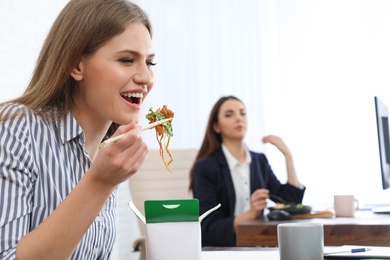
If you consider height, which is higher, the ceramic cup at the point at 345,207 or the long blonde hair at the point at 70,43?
the long blonde hair at the point at 70,43

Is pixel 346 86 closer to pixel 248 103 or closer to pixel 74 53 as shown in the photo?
pixel 248 103

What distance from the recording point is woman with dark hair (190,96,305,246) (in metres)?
3.00

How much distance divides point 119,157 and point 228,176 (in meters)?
2.17

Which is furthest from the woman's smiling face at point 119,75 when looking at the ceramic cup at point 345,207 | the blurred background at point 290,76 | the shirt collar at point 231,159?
the blurred background at point 290,76

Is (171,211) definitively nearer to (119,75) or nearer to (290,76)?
(119,75)

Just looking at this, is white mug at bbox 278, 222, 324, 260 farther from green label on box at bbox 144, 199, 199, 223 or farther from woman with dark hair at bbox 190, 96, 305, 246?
woman with dark hair at bbox 190, 96, 305, 246

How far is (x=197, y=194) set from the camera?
3.16 meters

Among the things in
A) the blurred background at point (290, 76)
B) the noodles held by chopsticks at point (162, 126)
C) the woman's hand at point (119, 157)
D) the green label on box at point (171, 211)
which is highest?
the blurred background at point (290, 76)

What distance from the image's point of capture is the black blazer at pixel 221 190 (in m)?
2.93

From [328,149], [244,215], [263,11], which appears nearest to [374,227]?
[244,215]

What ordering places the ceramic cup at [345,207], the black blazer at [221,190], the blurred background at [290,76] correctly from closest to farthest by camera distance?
the ceramic cup at [345,207] < the black blazer at [221,190] < the blurred background at [290,76]

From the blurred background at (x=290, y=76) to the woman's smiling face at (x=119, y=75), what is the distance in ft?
8.33

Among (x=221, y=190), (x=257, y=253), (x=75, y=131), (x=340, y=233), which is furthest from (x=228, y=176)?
(x=75, y=131)

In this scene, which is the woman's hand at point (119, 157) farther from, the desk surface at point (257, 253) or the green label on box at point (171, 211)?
the desk surface at point (257, 253)
